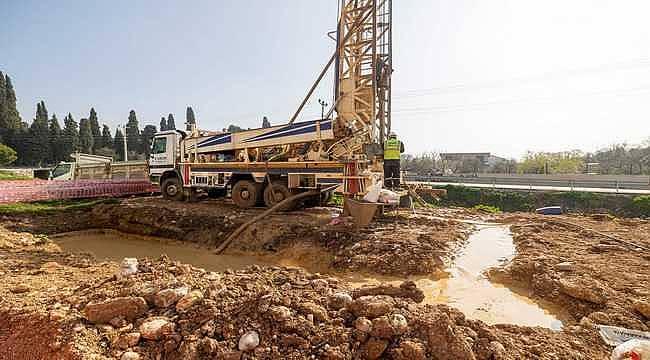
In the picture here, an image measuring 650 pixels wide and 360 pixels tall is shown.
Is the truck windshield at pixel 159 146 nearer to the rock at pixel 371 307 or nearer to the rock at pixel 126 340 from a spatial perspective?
the rock at pixel 126 340

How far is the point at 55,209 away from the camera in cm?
1028

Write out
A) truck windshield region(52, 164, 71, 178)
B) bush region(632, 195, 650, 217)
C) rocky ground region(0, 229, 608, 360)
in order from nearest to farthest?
rocky ground region(0, 229, 608, 360) → bush region(632, 195, 650, 217) → truck windshield region(52, 164, 71, 178)

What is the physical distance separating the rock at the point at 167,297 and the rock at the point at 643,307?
4656mm

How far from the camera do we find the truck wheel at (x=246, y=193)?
10.3 meters

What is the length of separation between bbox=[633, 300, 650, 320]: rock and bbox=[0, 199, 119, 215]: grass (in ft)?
43.1

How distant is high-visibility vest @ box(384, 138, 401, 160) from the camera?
949 cm

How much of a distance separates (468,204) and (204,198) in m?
15.1

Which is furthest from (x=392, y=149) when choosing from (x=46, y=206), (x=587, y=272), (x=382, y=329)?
(x=46, y=206)

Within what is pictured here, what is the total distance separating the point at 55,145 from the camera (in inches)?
1992

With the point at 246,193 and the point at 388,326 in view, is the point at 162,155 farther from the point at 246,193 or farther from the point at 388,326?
the point at 388,326

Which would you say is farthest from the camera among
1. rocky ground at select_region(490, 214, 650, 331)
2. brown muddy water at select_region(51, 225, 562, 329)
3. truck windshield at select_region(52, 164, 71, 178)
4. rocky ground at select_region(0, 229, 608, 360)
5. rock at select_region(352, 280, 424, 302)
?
truck windshield at select_region(52, 164, 71, 178)

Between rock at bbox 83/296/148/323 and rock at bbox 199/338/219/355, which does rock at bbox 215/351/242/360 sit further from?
rock at bbox 83/296/148/323

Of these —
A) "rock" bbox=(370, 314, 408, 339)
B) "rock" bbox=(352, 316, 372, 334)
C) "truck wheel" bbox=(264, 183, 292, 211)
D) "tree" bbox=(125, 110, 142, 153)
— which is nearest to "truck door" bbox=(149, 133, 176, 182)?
"truck wheel" bbox=(264, 183, 292, 211)

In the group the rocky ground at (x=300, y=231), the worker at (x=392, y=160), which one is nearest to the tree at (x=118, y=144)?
the rocky ground at (x=300, y=231)
